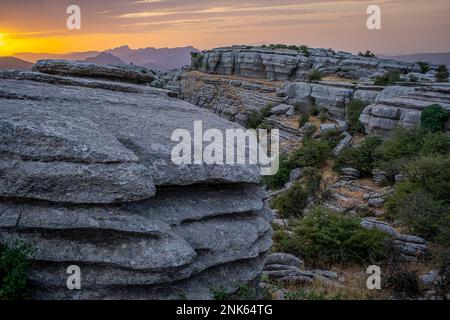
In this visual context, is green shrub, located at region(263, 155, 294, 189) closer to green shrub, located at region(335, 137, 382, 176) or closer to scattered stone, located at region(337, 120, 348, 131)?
green shrub, located at region(335, 137, 382, 176)

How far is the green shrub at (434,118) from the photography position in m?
23.1

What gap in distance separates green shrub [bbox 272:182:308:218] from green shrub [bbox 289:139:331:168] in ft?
22.0

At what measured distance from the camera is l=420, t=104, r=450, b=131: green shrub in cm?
2308

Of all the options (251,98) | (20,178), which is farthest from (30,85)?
(251,98)

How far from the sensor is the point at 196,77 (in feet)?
198

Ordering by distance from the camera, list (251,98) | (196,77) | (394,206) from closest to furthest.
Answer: (394,206), (251,98), (196,77)

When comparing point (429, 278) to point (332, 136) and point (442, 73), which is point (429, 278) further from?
point (442, 73)

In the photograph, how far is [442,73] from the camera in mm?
41719

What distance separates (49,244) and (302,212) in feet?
44.9

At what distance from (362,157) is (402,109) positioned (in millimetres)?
5346

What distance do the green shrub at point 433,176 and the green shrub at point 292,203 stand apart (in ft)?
15.0

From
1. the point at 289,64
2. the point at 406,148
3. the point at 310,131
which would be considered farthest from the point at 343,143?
the point at 289,64

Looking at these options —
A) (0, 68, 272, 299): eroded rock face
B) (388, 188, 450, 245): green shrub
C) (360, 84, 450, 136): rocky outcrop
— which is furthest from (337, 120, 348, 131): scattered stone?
(0, 68, 272, 299): eroded rock face
